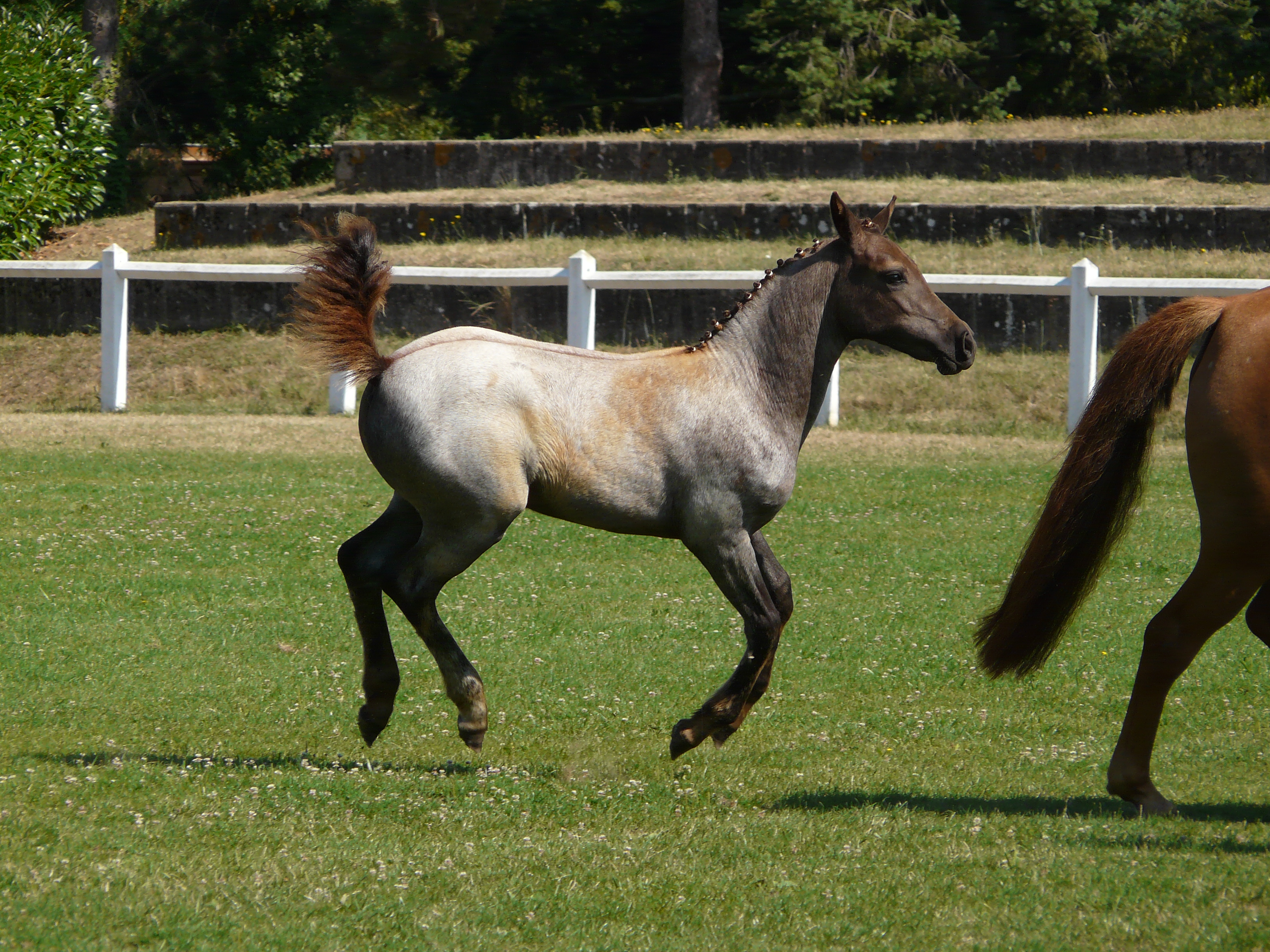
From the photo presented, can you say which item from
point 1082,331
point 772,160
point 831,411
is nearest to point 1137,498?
point 1082,331

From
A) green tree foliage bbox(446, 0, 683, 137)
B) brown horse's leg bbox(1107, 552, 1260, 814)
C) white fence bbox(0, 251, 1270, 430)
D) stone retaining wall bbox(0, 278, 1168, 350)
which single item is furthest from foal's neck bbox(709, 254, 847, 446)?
green tree foliage bbox(446, 0, 683, 137)

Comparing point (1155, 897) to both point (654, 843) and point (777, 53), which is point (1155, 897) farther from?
point (777, 53)

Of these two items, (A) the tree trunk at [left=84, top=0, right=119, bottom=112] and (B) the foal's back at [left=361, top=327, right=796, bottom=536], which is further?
(A) the tree trunk at [left=84, top=0, right=119, bottom=112]

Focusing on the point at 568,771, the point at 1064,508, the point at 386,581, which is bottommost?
the point at 568,771

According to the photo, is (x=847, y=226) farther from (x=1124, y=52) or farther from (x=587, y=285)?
(x=1124, y=52)

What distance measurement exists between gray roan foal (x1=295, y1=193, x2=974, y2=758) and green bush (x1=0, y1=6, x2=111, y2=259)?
679 inches

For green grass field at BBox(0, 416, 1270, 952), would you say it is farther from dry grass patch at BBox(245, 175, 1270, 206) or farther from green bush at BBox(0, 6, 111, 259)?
green bush at BBox(0, 6, 111, 259)

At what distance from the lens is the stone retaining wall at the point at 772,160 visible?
68.1 feet

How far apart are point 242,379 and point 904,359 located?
7.93 m

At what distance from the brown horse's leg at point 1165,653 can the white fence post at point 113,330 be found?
13785 millimetres

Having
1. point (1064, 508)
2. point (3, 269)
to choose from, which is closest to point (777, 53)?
point (3, 269)

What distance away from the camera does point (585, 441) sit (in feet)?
18.3

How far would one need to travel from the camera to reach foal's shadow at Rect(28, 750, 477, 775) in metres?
5.76

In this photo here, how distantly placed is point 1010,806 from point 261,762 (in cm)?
295
